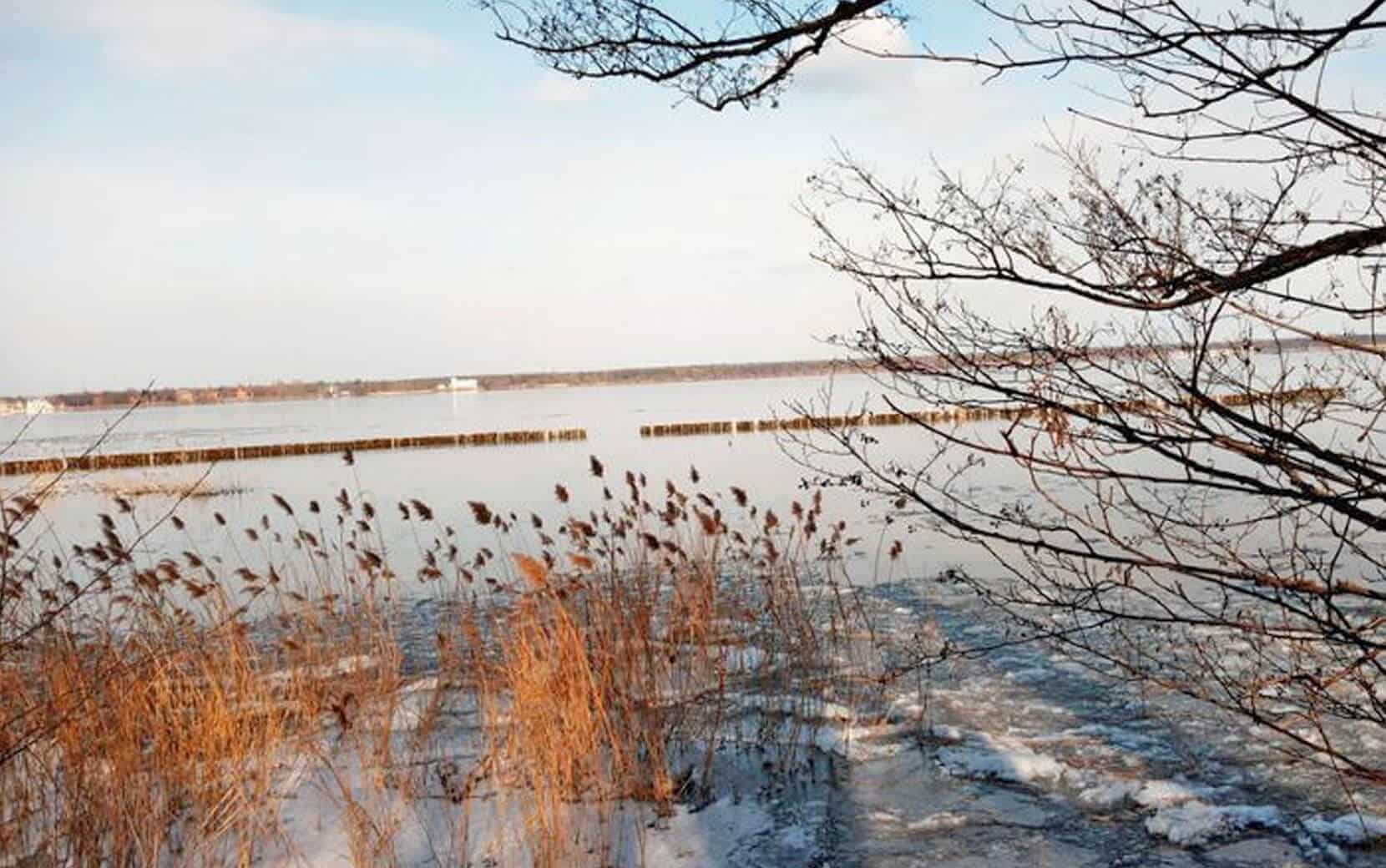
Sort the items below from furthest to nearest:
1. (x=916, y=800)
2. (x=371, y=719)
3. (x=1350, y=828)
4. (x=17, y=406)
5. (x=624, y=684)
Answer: (x=17, y=406)
(x=624, y=684)
(x=371, y=719)
(x=916, y=800)
(x=1350, y=828)

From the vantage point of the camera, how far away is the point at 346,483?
74.0 feet

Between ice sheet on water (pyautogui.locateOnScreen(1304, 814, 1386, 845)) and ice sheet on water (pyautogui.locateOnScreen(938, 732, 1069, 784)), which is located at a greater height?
ice sheet on water (pyautogui.locateOnScreen(1304, 814, 1386, 845))

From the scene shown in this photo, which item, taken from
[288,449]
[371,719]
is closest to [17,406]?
[288,449]

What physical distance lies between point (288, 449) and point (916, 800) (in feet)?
105

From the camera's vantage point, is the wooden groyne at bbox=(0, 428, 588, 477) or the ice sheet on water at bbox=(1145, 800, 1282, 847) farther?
the wooden groyne at bbox=(0, 428, 588, 477)

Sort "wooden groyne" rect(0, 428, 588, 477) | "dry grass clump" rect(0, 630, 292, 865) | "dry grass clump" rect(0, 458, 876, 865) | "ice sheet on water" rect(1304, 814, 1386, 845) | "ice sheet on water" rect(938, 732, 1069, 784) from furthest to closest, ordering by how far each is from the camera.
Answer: "wooden groyne" rect(0, 428, 588, 477)
"ice sheet on water" rect(938, 732, 1069, 784)
"ice sheet on water" rect(1304, 814, 1386, 845)
"dry grass clump" rect(0, 458, 876, 865)
"dry grass clump" rect(0, 630, 292, 865)

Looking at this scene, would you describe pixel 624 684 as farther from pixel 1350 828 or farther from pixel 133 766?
pixel 1350 828

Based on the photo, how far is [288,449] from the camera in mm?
33594

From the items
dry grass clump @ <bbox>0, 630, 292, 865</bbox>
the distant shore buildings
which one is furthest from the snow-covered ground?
the distant shore buildings

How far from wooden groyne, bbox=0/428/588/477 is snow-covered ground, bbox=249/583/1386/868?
27.6 m

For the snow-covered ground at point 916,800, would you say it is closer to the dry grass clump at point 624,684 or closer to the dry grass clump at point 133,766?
the dry grass clump at point 624,684

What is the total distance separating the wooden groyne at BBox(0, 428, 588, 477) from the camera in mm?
31881

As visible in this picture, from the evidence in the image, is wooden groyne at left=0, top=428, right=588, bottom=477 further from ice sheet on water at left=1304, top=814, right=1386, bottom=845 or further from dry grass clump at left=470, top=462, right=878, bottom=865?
ice sheet on water at left=1304, top=814, right=1386, bottom=845

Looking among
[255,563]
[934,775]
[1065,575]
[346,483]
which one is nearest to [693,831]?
[934,775]
